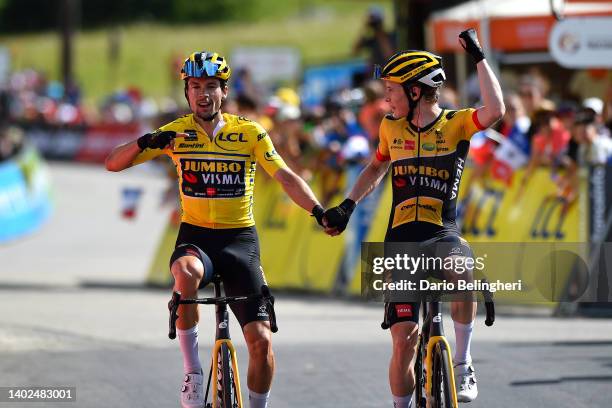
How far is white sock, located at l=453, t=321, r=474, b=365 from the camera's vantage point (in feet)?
23.7

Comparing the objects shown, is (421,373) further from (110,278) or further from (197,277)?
(110,278)

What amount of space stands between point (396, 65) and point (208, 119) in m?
1.04

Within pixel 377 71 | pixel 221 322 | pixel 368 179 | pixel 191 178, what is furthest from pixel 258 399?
pixel 377 71

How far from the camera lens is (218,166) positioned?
7.37m

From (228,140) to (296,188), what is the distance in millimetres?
441

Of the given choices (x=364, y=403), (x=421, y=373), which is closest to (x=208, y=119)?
(x=421, y=373)

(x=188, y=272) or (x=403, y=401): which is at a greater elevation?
(x=188, y=272)

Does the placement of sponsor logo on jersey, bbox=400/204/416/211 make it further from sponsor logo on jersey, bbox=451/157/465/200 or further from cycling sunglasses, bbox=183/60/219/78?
cycling sunglasses, bbox=183/60/219/78

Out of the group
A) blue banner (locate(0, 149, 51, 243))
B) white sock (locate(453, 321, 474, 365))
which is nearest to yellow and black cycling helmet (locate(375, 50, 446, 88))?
white sock (locate(453, 321, 474, 365))

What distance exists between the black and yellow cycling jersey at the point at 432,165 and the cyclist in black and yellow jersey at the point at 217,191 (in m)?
→ 0.49

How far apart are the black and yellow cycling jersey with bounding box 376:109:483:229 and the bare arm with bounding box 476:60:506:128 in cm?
8

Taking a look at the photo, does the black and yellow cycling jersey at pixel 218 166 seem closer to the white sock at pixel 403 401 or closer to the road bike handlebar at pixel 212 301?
the road bike handlebar at pixel 212 301

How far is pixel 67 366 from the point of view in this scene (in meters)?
10.6

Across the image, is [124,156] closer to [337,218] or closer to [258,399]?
[337,218]
